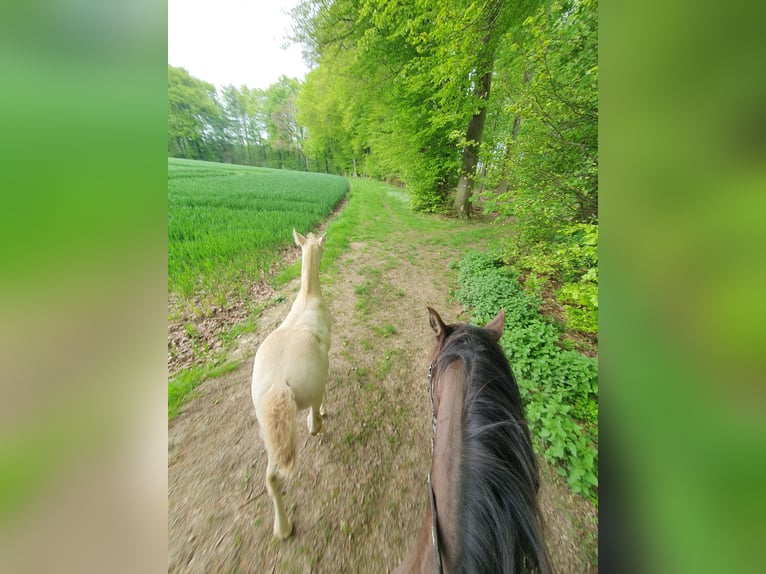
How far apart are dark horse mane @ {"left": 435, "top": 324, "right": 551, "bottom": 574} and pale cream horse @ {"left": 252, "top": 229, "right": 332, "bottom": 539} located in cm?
110

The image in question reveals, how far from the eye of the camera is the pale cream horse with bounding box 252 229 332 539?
5.23 ft

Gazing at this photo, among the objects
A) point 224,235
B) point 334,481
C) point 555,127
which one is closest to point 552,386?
point 334,481

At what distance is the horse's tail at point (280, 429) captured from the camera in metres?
1.58

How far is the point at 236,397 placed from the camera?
8.95ft

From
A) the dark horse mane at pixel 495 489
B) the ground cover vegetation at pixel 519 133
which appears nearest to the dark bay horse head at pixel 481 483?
the dark horse mane at pixel 495 489

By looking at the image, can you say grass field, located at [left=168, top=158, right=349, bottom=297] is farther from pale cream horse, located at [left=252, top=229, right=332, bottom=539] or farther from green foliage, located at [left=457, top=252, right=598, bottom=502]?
green foliage, located at [left=457, top=252, right=598, bottom=502]

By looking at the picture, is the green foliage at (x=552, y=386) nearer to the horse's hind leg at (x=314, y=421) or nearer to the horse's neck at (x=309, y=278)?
the horse's hind leg at (x=314, y=421)

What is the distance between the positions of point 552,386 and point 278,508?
8.97 ft

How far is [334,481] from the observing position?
2104mm

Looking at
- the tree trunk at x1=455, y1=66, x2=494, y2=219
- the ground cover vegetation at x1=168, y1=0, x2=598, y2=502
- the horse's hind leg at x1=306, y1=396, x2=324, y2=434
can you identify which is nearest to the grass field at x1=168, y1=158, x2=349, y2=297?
the ground cover vegetation at x1=168, y1=0, x2=598, y2=502

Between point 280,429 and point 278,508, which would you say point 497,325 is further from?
point 278,508
